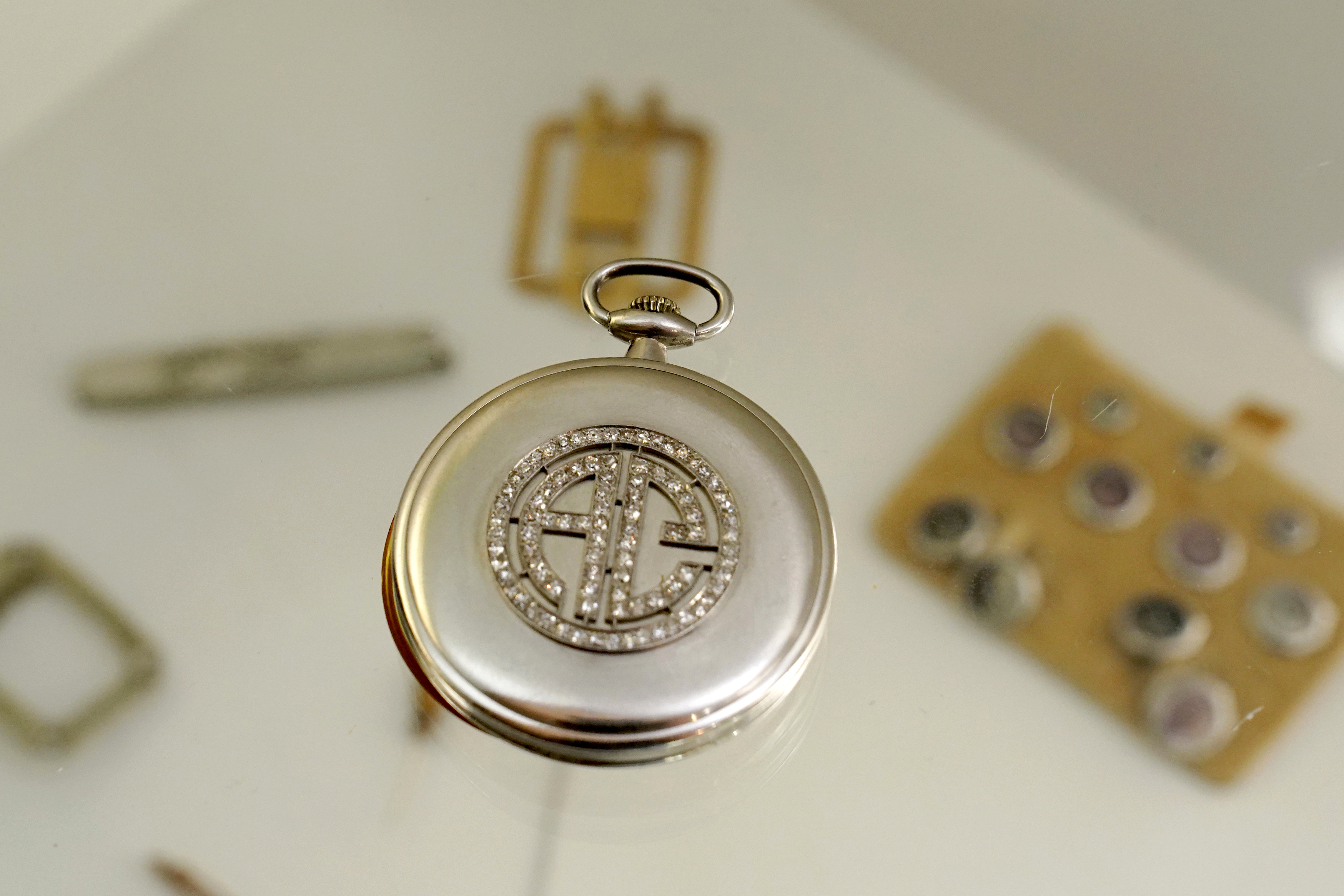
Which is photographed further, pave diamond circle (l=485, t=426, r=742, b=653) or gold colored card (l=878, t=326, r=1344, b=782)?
gold colored card (l=878, t=326, r=1344, b=782)

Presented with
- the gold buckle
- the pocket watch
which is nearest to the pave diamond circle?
the pocket watch

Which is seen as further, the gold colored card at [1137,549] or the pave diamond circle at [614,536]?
the gold colored card at [1137,549]

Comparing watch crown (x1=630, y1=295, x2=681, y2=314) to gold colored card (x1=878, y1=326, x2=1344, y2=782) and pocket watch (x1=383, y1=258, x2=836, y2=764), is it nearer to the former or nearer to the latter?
pocket watch (x1=383, y1=258, x2=836, y2=764)

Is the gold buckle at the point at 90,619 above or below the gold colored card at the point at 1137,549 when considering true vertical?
below

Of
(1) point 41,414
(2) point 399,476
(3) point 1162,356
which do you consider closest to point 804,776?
(2) point 399,476

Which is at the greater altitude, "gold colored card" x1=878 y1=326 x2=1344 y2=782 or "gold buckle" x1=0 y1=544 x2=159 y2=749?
"gold colored card" x1=878 y1=326 x2=1344 y2=782

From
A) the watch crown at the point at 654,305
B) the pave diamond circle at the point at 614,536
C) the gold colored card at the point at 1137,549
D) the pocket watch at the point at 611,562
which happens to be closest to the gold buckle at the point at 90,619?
the pocket watch at the point at 611,562

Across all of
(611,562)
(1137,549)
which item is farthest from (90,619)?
(1137,549)

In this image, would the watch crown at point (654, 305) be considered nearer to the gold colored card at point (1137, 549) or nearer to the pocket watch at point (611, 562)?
the pocket watch at point (611, 562)
